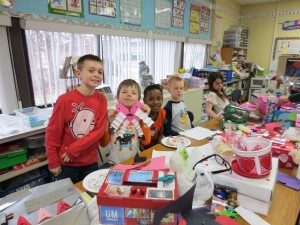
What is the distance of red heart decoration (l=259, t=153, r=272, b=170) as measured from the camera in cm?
81

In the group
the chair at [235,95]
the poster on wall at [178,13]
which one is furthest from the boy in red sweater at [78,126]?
the chair at [235,95]

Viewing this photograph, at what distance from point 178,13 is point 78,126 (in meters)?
2.97

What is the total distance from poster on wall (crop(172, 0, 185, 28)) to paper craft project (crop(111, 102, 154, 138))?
2.61 meters

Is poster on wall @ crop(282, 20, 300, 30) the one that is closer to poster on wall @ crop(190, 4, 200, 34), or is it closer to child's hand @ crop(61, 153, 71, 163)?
poster on wall @ crop(190, 4, 200, 34)

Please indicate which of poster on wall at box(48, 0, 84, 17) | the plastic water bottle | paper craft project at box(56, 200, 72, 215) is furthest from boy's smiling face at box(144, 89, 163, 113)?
poster on wall at box(48, 0, 84, 17)

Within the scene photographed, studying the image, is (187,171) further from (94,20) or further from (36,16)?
(94,20)

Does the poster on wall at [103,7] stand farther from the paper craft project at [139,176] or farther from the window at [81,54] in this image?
the paper craft project at [139,176]

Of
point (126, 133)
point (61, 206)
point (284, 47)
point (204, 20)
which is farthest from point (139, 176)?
point (284, 47)

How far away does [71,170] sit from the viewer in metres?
1.36

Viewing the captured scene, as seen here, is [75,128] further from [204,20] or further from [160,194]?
[204,20]

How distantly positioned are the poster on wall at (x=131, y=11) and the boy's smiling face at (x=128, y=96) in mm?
1601

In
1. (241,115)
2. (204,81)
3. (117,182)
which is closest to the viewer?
(117,182)

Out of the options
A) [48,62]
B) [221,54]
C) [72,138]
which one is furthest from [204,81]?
[72,138]

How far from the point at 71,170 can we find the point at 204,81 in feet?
9.86
